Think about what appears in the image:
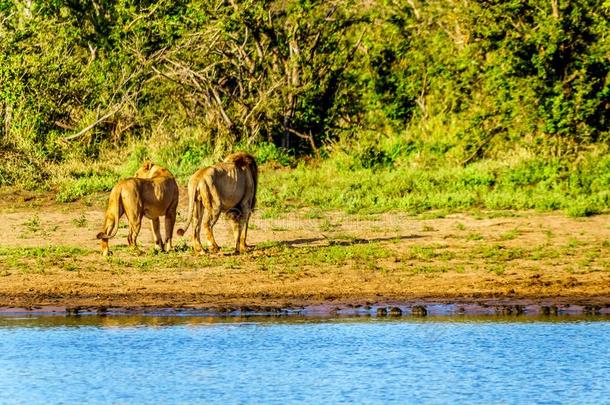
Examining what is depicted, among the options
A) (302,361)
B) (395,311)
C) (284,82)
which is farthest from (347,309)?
(284,82)

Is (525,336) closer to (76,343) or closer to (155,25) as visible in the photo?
(76,343)

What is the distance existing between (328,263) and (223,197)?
169 cm

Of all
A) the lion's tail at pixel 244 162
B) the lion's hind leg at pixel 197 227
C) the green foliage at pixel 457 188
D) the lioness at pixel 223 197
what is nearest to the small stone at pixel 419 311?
the lioness at pixel 223 197

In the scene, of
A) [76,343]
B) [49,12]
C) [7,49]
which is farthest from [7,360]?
[49,12]

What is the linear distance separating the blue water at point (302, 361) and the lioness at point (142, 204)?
2484 mm

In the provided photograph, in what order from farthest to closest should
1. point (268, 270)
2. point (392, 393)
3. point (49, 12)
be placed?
point (49, 12) → point (268, 270) → point (392, 393)

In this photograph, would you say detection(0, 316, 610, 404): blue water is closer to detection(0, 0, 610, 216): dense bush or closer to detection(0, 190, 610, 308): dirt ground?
detection(0, 190, 610, 308): dirt ground

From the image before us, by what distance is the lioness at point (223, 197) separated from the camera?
48.9 ft

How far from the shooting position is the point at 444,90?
21.2 meters

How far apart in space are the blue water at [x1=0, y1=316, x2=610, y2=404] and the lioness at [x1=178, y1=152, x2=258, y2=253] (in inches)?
107

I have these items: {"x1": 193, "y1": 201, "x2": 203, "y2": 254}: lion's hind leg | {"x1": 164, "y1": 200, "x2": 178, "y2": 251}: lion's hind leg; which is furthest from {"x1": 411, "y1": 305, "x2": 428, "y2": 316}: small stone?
{"x1": 164, "y1": 200, "x2": 178, "y2": 251}: lion's hind leg

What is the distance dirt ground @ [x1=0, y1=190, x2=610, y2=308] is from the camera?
42.9 ft

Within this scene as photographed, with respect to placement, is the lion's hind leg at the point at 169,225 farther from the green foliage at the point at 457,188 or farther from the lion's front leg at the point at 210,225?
the green foliage at the point at 457,188

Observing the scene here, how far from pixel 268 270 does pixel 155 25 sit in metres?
8.31
